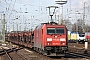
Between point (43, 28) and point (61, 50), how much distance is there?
2.79 metres

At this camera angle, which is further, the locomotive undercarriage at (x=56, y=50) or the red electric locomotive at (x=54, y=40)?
the red electric locomotive at (x=54, y=40)

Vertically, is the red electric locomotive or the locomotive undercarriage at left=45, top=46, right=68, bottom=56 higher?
the red electric locomotive

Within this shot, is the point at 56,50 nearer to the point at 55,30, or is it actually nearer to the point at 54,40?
the point at 54,40

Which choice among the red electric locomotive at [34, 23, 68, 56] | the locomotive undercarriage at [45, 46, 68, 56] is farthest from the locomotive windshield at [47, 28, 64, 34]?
the locomotive undercarriage at [45, 46, 68, 56]

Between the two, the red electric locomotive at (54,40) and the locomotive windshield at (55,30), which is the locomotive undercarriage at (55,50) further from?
the locomotive windshield at (55,30)

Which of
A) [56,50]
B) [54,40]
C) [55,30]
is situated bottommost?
[56,50]

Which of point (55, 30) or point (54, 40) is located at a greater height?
point (55, 30)

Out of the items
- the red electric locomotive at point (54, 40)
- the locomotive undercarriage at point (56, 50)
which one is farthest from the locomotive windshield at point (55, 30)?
the locomotive undercarriage at point (56, 50)

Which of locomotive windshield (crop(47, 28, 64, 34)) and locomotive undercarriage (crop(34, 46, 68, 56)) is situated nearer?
locomotive undercarriage (crop(34, 46, 68, 56))

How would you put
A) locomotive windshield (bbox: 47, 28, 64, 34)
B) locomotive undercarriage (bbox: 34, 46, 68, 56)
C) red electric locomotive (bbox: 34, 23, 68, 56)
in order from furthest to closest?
1. locomotive windshield (bbox: 47, 28, 64, 34)
2. red electric locomotive (bbox: 34, 23, 68, 56)
3. locomotive undercarriage (bbox: 34, 46, 68, 56)

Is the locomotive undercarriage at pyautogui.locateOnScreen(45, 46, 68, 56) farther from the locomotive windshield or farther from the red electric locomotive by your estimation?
the locomotive windshield

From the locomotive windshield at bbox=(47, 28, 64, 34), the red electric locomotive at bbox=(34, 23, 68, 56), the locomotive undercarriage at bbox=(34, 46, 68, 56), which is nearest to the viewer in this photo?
the locomotive undercarriage at bbox=(34, 46, 68, 56)

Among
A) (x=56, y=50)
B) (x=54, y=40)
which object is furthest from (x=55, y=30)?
(x=56, y=50)

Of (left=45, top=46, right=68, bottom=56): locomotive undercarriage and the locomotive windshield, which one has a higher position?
the locomotive windshield
